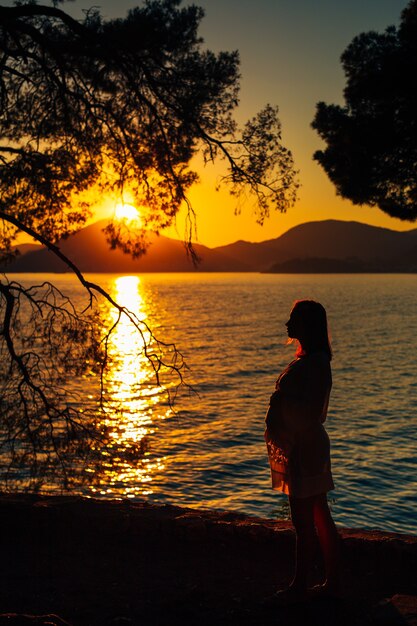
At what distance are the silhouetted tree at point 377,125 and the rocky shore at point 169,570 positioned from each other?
6.24 meters

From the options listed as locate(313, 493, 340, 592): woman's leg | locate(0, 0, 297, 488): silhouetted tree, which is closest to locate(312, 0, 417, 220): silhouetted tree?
locate(0, 0, 297, 488): silhouetted tree

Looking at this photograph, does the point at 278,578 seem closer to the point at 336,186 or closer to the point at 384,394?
the point at 336,186

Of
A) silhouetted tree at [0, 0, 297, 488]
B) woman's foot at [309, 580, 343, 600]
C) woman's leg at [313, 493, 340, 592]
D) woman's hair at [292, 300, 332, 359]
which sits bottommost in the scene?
woman's foot at [309, 580, 343, 600]

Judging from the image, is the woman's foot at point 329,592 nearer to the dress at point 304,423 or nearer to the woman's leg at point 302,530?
the woman's leg at point 302,530

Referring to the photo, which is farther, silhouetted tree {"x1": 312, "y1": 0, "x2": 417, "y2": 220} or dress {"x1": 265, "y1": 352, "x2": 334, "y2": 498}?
silhouetted tree {"x1": 312, "y1": 0, "x2": 417, "y2": 220}

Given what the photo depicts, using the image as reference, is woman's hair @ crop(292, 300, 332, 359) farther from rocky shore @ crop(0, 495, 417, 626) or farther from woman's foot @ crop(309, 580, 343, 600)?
rocky shore @ crop(0, 495, 417, 626)

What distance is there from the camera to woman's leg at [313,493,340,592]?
15.3 feet

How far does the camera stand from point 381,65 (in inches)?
402

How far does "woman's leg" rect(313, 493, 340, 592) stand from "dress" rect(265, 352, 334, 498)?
17 centimetres

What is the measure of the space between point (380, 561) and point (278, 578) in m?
1.10

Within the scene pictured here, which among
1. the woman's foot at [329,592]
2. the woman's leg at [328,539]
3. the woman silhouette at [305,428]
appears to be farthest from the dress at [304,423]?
the woman's foot at [329,592]

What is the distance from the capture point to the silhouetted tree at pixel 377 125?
9914 millimetres

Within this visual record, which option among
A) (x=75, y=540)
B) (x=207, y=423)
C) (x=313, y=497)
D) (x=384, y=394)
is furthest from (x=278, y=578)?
(x=384, y=394)

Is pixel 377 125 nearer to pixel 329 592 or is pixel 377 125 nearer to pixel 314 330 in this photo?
pixel 314 330
